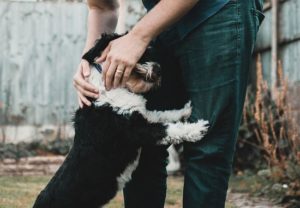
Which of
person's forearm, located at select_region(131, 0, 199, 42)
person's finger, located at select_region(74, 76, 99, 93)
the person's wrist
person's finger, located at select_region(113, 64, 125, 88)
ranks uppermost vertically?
person's forearm, located at select_region(131, 0, 199, 42)

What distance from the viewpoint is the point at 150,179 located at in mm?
2451

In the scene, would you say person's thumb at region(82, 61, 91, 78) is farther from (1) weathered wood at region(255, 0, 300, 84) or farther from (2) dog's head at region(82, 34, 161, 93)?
(1) weathered wood at region(255, 0, 300, 84)

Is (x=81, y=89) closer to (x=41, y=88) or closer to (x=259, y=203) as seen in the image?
(x=259, y=203)

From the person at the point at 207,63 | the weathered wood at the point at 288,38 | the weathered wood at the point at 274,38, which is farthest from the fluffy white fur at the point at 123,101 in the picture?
the weathered wood at the point at 274,38

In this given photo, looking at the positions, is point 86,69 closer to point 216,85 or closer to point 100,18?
point 100,18

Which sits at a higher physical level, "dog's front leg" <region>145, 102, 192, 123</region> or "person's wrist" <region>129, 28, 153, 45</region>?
"person's wrist" <region>129, 28, 153, 45</region>

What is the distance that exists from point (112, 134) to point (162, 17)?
606mm

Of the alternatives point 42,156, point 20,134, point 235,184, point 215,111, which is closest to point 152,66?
point 215,111

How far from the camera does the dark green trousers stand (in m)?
2.03

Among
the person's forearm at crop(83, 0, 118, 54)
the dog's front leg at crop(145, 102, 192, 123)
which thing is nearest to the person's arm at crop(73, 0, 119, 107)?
the person's forearm at crop(83, 0, 118, 54)

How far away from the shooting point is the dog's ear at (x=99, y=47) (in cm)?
241

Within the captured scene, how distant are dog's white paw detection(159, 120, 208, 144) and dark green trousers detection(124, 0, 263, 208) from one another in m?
0.03

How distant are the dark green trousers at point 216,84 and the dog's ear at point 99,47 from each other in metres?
0.36

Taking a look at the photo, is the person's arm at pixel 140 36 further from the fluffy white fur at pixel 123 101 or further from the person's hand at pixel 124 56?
the fluffy white fur at pixel 123 101
